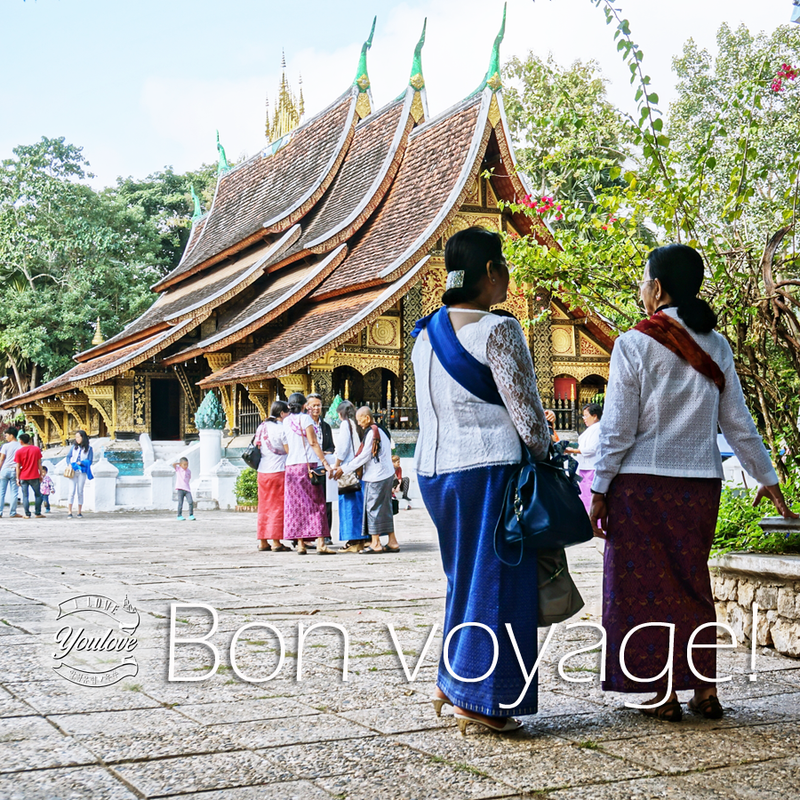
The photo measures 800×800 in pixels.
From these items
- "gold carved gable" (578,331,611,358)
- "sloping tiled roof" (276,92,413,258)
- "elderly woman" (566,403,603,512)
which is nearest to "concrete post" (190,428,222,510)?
"sloping tiled roof" (276,92,413,258)

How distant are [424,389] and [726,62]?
25391mm

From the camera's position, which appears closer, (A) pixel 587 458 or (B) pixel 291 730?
(B) pixel 291 730

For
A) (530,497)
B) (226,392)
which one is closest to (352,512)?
(530,497)

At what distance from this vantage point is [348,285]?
58.0ft

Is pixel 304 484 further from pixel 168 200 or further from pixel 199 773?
pixel 168 200

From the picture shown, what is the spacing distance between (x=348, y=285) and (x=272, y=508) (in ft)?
29.6

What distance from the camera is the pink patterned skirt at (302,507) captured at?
8.83 meters

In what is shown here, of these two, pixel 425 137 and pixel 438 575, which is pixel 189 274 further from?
pixel 438 575

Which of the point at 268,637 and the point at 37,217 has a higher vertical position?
the point at 37,217

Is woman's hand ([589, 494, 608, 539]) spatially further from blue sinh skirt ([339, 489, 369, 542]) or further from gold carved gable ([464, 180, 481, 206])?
gold carved gable ([464, 180, 481, 206])

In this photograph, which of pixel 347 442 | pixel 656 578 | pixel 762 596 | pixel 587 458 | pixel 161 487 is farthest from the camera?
pixel 161 487

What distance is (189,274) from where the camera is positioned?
23.4 m

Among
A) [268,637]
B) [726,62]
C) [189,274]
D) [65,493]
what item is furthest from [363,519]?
[726,62]

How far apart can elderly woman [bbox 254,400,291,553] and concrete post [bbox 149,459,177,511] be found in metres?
7.93
